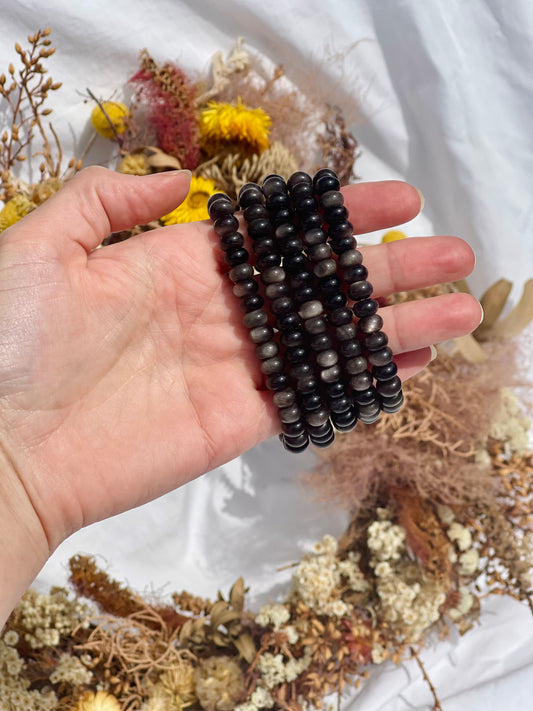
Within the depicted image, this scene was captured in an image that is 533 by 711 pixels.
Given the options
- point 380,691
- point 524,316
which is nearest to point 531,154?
point 524,316

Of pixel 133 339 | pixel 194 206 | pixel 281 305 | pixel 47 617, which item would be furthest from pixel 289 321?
pixel 47 617

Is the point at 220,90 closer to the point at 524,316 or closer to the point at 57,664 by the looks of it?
the point at 524,316

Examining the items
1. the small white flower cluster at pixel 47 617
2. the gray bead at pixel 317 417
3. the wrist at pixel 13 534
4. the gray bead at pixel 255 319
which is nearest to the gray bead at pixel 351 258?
the gray bead at pixel 255 319

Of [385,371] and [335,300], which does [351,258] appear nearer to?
[335,300]

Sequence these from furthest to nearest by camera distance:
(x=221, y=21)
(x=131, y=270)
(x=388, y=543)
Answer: (x=221, y=21), (x=388, y=543), (x=131, y=270)

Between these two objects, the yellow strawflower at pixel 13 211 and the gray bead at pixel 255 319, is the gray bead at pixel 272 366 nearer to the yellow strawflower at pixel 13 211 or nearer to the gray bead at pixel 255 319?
the gray bead at pixel 255 319

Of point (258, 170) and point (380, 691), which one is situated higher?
point (258, 170)
